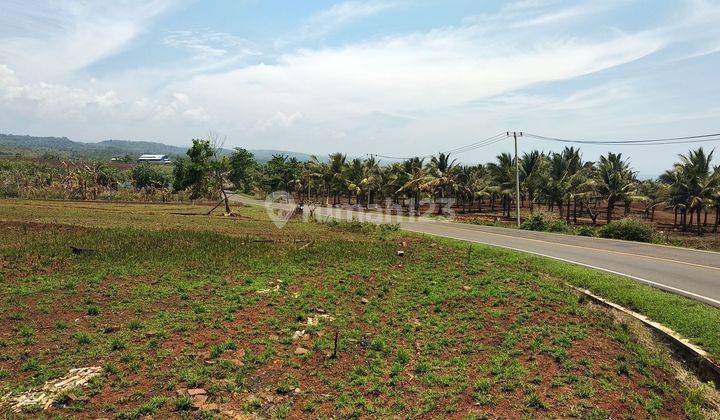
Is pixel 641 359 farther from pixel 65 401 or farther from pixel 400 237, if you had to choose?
pixel 400 237

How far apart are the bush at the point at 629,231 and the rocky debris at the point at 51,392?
2606 centimetres

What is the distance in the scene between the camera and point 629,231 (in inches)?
955

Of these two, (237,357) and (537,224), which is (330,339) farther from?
(537,224)

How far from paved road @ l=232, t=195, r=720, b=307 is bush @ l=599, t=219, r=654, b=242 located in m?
2.11

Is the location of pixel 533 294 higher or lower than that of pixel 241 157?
lower

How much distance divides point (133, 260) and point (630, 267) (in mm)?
18946

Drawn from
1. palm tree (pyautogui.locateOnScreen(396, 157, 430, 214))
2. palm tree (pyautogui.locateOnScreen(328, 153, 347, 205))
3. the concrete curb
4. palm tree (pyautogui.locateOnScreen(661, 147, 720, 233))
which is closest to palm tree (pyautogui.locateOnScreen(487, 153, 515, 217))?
palm tree (pyautogui.locateOnScreen(396, 157, 430, 214))

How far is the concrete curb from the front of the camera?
8117 millimetres

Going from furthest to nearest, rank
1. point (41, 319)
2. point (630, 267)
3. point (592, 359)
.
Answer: point (630, 267) < point (41, 319) < point (592, 359)

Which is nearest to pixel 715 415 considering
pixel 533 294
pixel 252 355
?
pixel 533 294

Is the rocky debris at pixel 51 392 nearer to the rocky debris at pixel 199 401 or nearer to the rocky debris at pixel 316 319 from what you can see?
the rocky debris at pixel 199 401

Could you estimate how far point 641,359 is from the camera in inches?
348

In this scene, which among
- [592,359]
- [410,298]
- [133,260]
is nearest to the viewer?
[592,359]

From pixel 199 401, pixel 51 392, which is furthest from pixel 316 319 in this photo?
pixel 51 392
